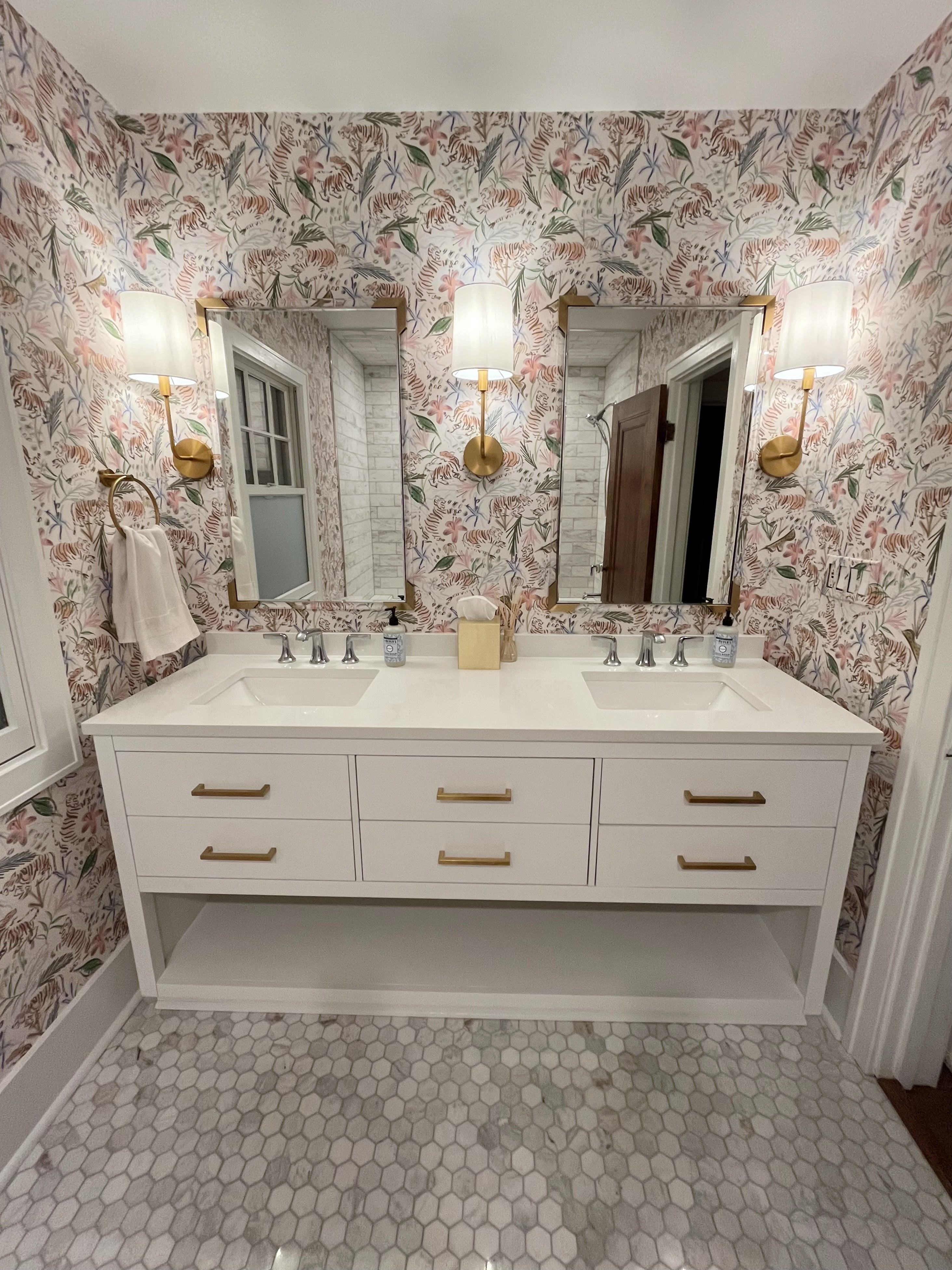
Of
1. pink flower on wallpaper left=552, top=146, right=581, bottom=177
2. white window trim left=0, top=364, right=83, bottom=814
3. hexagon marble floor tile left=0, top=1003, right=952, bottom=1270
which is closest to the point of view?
hexagon marble floor tile left=0, top=1003, right=952, bottom=1270

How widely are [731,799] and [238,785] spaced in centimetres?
117

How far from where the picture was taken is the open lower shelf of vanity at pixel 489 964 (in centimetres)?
146

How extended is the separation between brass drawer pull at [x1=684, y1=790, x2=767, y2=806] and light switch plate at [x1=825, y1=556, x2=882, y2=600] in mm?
594

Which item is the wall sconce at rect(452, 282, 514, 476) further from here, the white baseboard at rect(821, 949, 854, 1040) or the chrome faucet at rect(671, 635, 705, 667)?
the white baseboard at rect(821, 949, 854, 1040)

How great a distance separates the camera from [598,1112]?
1.25 meters

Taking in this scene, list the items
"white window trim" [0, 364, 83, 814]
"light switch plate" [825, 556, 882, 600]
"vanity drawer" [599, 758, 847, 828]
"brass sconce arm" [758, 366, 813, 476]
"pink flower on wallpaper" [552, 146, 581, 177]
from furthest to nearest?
1. "brass sconce arm" [758, 366, 813, 476]
2. "pink flower on wallpaper" [552, 146, 581, 177]
3. "light switch plate" [825, 556, 882, 600]
4. "vanity drawer" [599, 758, 847, 828]
5. "white window trim" [0, 364, 83, 814]

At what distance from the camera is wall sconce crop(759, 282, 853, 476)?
137 cm

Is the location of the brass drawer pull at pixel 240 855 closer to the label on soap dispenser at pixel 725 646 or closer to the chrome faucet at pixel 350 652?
the chrome faucet at pixel 350 652

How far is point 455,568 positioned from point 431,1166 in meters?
1.47

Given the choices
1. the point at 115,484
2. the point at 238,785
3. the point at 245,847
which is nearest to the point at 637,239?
the point at 115,484

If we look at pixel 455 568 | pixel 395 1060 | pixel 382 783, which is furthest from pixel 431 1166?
pixel 455 568

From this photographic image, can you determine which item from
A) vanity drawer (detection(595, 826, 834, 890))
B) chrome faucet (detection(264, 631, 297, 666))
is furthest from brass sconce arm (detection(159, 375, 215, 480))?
vanity drawer (detection(595, 826, 834, 890))

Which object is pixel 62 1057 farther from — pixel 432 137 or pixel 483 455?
pixel 432 137

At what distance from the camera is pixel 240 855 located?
52.3 inches
